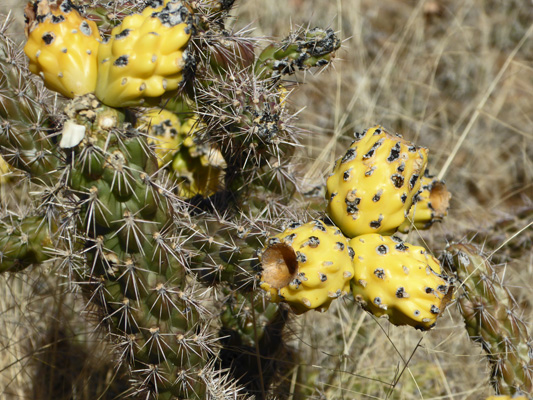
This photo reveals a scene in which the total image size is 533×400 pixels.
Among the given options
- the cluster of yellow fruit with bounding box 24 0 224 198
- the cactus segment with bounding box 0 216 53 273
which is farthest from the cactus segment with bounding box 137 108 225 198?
the cluster of yellow fruit with bounding box 24 0 224 198

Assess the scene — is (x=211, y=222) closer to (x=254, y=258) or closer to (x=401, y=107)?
(x=254, y=258)

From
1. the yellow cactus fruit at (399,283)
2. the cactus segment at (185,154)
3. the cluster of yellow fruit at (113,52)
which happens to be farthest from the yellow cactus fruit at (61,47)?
the yellow cactus fruit at (399,283)

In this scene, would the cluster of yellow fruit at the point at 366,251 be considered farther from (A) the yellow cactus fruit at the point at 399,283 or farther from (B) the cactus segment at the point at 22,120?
(B) the cactus segment at the point at 22,120

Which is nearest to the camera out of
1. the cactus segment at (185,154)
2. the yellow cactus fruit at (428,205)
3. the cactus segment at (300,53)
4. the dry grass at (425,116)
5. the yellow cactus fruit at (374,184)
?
the yellow cactus fruit at (374,184)

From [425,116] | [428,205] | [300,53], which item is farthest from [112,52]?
[425,116]

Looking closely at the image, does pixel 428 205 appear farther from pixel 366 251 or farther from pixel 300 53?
pixel 300 53

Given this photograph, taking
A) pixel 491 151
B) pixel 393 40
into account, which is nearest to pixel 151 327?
pixel 491 151
